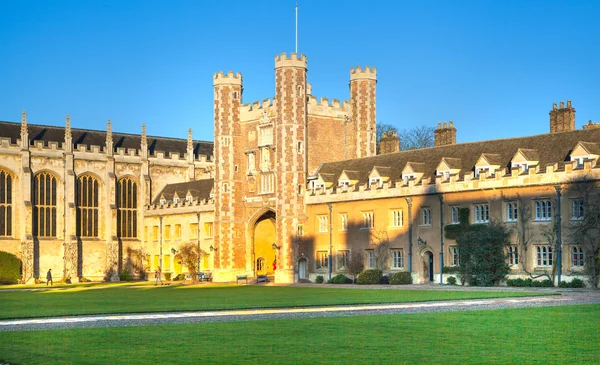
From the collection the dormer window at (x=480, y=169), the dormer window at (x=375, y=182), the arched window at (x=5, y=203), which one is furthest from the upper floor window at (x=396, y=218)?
the arched window at (x=5, y=203)

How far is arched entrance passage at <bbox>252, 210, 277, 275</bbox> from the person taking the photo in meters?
55.4

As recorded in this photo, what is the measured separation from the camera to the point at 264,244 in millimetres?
56219

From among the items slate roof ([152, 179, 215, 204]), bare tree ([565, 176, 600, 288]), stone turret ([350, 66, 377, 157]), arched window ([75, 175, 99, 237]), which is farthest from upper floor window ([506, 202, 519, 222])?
arched window ([75, 175, 99, 237])

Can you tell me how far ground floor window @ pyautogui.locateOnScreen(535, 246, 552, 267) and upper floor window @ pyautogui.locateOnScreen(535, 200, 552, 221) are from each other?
1255mm

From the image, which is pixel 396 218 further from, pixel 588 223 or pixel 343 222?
pixel 588 223

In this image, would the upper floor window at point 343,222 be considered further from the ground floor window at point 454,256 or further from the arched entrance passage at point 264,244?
the ground floor window at point 454,256

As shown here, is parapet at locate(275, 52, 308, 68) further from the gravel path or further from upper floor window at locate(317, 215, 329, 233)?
the gravel path

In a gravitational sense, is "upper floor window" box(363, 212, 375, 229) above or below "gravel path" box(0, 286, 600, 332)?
above

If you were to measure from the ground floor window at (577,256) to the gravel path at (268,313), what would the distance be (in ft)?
38.3

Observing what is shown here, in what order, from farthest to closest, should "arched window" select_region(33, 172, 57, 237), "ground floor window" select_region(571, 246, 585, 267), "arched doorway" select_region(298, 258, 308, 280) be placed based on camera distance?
"arched window" select_region(33, 172, 57, 237) → "arched doorway" select_region(298, 258, 308, 280) → "ground floor window" select_region(571, 246, 585, 267)

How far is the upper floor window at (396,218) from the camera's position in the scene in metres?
44.8

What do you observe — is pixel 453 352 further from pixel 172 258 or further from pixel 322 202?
pixel 172 258

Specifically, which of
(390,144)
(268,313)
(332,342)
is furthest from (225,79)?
(332,342)

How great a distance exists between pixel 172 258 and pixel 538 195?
102 feet
